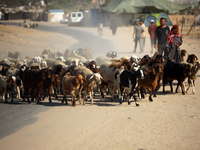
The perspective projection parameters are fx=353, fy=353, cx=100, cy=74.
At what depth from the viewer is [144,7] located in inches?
1900

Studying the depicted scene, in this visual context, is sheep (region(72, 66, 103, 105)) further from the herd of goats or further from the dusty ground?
the dusty ground

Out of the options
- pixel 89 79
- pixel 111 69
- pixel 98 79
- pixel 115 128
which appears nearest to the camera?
pixel 115 128

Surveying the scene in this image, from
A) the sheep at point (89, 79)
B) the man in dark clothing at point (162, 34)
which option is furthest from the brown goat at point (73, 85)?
the man in dark clothing at point (162, 34)

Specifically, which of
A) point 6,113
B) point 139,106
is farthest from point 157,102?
point 6,113

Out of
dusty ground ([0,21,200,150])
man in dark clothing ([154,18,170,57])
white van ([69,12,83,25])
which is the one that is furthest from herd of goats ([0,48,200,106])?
white van ([69,12,83,25])

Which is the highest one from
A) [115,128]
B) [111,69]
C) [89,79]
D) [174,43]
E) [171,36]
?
[171,36]

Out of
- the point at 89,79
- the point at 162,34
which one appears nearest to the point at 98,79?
the point at 89,79

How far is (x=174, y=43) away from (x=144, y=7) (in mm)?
37347

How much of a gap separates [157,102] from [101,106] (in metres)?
1.55

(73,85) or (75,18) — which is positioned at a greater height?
(75,18)

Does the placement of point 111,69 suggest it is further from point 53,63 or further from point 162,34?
point 53,63

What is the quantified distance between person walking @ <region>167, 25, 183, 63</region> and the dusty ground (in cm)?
264

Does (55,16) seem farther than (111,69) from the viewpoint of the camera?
Yes

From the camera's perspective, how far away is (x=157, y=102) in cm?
961
